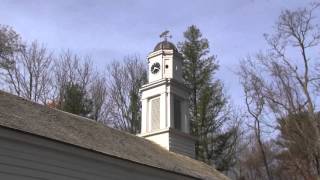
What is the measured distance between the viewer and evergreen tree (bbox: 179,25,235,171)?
129ft

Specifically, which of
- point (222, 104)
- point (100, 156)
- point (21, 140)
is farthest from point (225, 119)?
point (21, 140)

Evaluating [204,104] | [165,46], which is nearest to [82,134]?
[165,46]

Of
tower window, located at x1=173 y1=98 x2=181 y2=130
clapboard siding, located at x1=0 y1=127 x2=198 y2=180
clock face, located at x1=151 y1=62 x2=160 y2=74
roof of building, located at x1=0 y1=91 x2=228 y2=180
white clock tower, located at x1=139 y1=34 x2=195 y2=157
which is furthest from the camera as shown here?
clock face, located at x1=151 y1=62 x2=160 y2=74

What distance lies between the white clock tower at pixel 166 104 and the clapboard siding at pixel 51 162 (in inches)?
334

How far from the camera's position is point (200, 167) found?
24984 mm

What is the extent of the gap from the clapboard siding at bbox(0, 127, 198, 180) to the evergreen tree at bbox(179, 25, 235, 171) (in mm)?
21046

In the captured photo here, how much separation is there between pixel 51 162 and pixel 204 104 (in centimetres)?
2602

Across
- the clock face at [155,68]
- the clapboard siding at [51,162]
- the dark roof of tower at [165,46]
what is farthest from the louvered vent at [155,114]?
the clapboard siding at [51,162]

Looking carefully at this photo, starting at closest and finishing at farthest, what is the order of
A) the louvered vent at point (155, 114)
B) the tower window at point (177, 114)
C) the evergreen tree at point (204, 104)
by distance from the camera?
the louvered vent at point (155, 114) < the tower window at point (177, 114) < the evergreen tree at point (204, 104)

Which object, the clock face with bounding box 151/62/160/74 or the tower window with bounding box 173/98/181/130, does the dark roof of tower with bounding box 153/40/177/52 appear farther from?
the tower window with bounding box 173/98/181/130

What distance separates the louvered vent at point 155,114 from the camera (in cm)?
2740

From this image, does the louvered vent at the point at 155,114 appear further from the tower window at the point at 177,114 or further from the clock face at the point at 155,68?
the clock face at the point at 155,68

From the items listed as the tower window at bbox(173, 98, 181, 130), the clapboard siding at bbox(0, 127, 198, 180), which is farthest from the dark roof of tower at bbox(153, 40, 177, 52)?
the clapboard siding at bbox(0, 127, 198, 180)

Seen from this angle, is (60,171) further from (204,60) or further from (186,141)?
(204,60)
